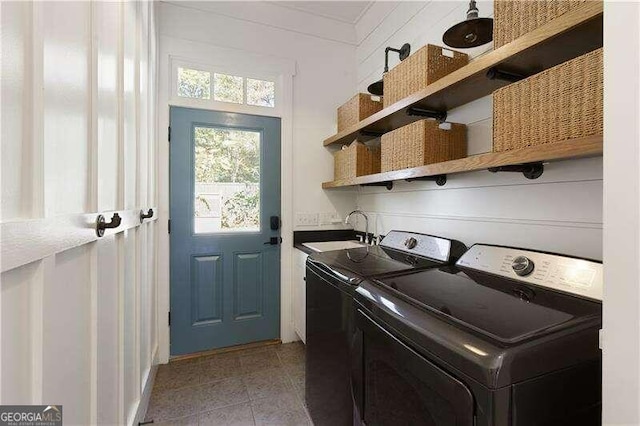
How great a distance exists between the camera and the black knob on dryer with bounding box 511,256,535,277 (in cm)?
110

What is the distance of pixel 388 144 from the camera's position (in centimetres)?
190

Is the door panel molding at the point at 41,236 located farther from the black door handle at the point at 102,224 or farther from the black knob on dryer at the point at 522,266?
the black knob on dryer at the point at 522,266

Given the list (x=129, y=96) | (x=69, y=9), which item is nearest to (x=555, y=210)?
(x=69, y=9)

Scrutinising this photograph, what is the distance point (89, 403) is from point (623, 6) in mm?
1468

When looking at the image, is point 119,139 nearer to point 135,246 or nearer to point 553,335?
point 135,246

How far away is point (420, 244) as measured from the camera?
1726 millimetres

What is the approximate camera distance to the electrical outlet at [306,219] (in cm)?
273

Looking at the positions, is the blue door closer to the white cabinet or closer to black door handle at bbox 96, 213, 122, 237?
the white cabinet

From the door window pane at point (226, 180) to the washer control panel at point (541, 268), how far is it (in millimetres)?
1820

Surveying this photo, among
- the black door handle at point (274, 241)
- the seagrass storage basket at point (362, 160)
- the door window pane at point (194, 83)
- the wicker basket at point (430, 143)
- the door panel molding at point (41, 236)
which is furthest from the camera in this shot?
the black door handle at point (274, 241)

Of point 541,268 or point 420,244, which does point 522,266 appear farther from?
point 420,244

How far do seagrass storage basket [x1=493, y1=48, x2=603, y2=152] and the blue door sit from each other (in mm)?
1899

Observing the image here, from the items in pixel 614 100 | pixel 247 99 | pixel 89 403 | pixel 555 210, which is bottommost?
pixel 89 403

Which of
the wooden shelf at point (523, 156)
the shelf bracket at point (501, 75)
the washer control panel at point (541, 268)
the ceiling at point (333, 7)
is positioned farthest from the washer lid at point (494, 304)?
the ceiling at point (333, 7)
